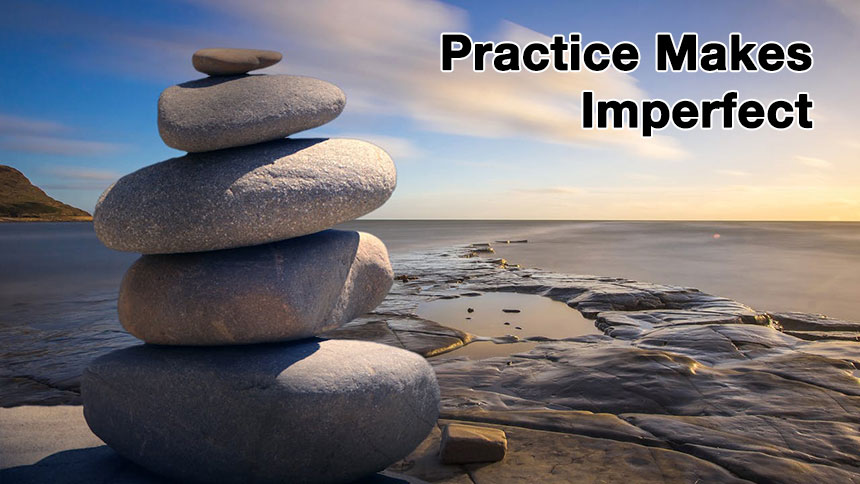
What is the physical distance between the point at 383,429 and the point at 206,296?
155cm

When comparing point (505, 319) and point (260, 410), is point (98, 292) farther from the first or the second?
point (260, 410)

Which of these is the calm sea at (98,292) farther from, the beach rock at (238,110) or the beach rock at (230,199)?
the beach rock at (238,110)

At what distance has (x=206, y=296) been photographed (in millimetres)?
3918

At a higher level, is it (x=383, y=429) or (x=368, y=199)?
(x=368, y=199)

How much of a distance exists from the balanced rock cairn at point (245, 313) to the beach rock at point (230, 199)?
10mm

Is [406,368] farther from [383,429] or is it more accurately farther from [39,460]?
[39,460]

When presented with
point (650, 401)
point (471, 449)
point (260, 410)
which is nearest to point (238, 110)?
point (260, 410)

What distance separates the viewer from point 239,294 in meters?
3.89

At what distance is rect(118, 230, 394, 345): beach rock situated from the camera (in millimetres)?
3910

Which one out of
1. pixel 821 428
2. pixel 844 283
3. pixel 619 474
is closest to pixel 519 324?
pixel 821 428

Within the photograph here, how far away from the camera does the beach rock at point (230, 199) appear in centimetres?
382

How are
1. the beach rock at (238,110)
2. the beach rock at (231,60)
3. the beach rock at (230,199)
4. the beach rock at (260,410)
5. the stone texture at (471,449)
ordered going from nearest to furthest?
1. the beach rock at (260,410)
2. the beach rock at (230,199)
3. the beach rock at (238,110)
4. the stone texture at (471,449)
5. the beach rock at (231,60)

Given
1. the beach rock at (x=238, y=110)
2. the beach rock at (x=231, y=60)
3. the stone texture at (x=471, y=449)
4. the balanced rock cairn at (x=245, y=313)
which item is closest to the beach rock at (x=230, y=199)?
the balanced rock cairn at (x=245, y=313)

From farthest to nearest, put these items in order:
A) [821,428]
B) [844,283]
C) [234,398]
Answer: [844,283] → [821,428] → [234,398]
